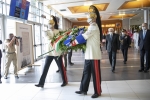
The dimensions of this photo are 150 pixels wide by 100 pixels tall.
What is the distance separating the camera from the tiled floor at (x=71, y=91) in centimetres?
335

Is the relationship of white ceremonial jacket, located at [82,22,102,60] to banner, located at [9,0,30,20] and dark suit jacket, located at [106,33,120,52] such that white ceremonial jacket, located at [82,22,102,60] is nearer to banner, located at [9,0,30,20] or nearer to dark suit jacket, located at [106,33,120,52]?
dark suit jacket, located at [106,33,120,52]

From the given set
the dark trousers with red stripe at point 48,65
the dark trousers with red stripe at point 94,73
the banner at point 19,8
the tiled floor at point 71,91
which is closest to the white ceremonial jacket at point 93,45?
the dark trousers with red stripe at point 94,73

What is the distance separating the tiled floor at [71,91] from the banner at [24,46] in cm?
154

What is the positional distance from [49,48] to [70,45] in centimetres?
86

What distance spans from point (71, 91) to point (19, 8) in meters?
3.55

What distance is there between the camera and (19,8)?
18.5 feet

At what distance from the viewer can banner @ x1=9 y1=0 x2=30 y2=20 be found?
521 cm

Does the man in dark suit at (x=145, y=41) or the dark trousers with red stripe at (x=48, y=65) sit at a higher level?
the man in dark suit at (x=145, y=41)

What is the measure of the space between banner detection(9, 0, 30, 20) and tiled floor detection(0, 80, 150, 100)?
7.62 ft

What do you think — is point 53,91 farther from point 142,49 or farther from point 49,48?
point 142,49

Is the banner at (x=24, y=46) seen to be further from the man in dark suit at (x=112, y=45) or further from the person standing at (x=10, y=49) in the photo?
the man in dark suit at (x=112, y=45)

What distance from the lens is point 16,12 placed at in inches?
214

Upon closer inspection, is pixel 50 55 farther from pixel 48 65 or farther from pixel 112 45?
pixel 112 45

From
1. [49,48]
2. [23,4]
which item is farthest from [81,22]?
[49,48]
